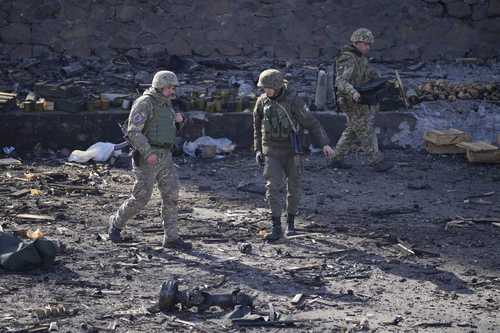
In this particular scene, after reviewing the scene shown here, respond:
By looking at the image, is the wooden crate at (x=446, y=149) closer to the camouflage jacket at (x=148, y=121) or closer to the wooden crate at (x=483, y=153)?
the wooden crate at (x=483, y=153)

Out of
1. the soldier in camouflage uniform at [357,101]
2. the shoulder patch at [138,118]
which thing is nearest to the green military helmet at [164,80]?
the shoulder patch at [138,118]

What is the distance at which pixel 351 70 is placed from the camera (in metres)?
14.7

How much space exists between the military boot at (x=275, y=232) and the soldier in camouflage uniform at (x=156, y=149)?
0.94m

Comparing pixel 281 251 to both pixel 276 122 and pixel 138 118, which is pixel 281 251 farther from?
pixel 138 118

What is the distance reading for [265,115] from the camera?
1150 cm

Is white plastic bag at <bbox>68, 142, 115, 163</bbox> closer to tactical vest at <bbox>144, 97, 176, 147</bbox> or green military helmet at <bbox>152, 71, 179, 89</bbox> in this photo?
tactical vest at <bbox>144, 97, 176, 147</bbox>

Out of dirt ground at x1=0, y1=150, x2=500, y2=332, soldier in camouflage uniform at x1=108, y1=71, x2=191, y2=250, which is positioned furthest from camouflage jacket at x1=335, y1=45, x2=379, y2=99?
soldier in camouflage uniform at x1=108, y1=71, x2=191, y2=250

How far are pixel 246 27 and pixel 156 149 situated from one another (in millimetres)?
9192

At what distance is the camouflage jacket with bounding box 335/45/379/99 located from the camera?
14.7 meters

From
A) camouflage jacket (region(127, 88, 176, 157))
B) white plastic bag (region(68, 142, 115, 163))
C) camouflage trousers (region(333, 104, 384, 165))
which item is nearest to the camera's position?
camouflage jacket (region(127, 88, 176, 157))

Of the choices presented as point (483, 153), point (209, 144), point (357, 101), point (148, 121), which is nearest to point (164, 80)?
point (148, 121)

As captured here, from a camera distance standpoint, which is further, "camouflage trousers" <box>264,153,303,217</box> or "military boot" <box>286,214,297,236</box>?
"military boot" <box>286,214,297,236</box>

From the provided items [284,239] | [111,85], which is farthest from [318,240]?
[111,85]

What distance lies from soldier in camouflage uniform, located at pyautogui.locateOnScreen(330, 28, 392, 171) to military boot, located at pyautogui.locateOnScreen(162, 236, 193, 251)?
4045 mm
